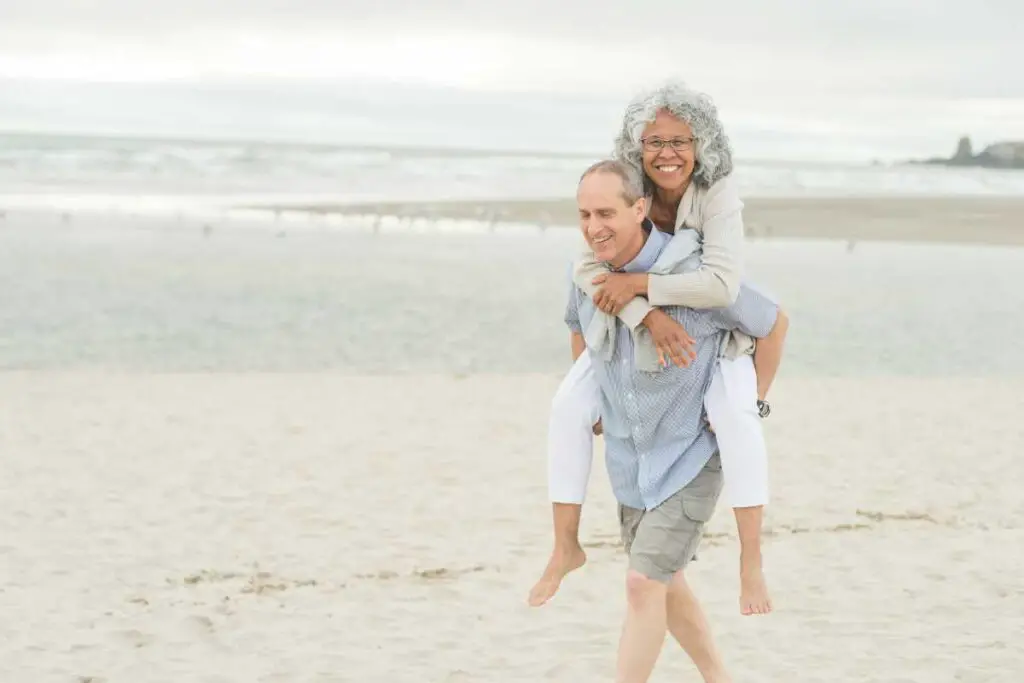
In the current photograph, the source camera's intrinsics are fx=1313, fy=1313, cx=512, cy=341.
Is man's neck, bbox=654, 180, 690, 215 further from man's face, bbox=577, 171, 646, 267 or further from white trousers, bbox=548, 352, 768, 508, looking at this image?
white trousers, bbox=548, 352, 768, 508

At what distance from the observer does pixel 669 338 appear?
353cm

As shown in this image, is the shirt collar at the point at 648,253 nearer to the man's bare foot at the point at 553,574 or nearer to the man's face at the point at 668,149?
the man's face at the point at 668,149

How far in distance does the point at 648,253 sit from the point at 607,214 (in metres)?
0.18

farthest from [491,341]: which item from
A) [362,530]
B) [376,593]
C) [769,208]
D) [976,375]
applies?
[769,208]

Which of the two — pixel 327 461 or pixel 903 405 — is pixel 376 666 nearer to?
pixel 327 461

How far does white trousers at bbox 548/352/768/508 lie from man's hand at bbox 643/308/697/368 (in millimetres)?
141

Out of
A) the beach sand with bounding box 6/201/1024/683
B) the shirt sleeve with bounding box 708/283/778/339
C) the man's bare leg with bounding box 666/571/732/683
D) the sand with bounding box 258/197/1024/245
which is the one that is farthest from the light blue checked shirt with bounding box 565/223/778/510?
the sand with bounding box 258/197/1024/245

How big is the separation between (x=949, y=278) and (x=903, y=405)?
11.5 meters

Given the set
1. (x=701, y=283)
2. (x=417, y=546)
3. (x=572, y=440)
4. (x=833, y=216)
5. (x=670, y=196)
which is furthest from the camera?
(x=833, y=216)

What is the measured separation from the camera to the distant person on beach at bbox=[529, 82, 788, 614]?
3.48 m

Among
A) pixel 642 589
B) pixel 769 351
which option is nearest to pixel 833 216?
pixel 769 351

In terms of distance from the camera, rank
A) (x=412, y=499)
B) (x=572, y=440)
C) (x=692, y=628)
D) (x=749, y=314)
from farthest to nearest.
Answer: (x=412, y=499) < (x=692, y=628) < (x=572, y=440) < (x=749, y=314)

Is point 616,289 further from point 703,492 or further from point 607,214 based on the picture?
point 703,492

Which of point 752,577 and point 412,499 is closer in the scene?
point 752,577
